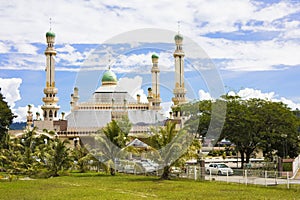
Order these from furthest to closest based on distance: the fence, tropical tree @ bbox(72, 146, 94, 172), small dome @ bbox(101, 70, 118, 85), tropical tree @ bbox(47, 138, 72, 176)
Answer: small dome @ bbox(101, 70, 118, 85) < tropical tree @ bbox(72, 146, 94, 172) < tropical tree @ bbox(47, 138, 72, 176) < the fence

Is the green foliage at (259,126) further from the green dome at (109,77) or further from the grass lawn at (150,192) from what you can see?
the green dome at (109,77)

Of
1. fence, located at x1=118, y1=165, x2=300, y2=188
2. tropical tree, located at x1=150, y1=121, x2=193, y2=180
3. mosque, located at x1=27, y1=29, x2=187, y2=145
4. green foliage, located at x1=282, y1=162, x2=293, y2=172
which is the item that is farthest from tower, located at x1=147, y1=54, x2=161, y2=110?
tropical tree, located at x1=150, y1=121, x2=193, y2=180

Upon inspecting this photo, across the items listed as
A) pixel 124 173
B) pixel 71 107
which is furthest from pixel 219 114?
pixel 71 107

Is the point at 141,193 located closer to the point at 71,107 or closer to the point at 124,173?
the point at 124,173

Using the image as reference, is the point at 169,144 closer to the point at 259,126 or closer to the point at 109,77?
the point at 259,126

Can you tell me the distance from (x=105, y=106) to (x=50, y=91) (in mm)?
7045

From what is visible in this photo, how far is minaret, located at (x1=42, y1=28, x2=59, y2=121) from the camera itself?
181 feet

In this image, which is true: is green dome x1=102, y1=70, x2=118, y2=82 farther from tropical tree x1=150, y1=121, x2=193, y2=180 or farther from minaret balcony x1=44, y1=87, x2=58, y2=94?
tropical tree x1=150, y1=121, x2=193, y2=180

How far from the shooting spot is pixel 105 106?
178 ft

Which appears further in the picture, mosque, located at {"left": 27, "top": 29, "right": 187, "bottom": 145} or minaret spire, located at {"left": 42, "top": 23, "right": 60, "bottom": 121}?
minaret spire, located at {"left": 42, "top": 23, "right": 60, "bottom": 121}

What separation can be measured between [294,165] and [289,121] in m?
8.33

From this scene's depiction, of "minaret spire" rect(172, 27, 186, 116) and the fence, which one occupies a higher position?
"minaret spire" rect(172, 27, 186, 116)

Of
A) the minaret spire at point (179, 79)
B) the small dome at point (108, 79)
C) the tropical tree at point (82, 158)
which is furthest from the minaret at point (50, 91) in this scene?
the tropical tree at point (82, 158)

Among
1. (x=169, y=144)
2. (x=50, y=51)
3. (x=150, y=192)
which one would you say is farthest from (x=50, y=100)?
(x=150, y=192)
